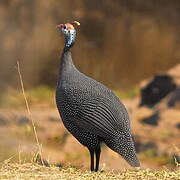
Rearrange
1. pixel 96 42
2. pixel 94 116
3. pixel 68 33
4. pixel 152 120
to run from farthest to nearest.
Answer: pixel 96 42, pixel 152 120, pixel 68 33, pixel 94 116

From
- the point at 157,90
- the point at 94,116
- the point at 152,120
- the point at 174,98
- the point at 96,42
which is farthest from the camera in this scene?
the point at 96,42

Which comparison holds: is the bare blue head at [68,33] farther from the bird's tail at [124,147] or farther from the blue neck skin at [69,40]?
the bird's tail at [124,147]

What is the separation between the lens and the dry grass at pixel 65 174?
451cm

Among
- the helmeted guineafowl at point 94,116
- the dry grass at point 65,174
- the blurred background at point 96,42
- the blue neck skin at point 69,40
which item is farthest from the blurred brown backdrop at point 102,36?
the dry grass at point 65,174

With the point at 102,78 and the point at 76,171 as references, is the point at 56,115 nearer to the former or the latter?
the point at 102,78

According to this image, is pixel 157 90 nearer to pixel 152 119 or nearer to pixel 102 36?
pixel 152 119

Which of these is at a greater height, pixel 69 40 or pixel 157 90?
pixel 157 90

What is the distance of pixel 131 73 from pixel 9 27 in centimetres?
314

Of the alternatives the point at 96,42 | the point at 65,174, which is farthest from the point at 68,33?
the point at 96,42

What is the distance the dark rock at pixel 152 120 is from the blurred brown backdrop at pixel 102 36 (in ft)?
12.9

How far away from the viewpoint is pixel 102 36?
18.3 metres

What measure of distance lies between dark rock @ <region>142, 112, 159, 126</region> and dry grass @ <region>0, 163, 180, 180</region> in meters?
8.57

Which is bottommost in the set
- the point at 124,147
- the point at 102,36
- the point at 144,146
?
the point at 124,147

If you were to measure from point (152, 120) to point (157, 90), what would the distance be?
6.88 feet
